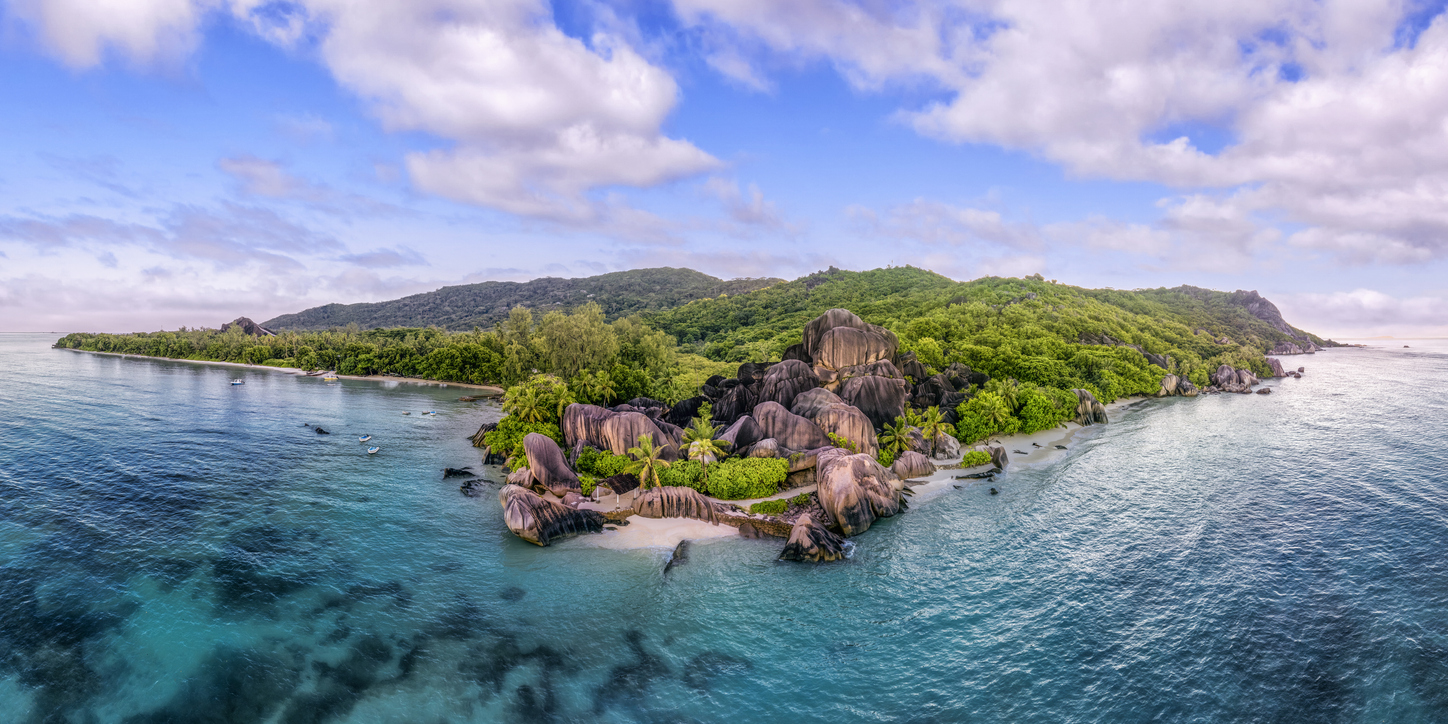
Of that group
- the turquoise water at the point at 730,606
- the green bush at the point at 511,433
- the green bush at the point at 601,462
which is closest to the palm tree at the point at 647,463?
the green bush at the point at 601,462

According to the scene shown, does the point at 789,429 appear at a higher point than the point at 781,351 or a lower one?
lower

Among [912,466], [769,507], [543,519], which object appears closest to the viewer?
[543,519]

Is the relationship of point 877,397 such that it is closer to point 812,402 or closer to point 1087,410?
point 812,402

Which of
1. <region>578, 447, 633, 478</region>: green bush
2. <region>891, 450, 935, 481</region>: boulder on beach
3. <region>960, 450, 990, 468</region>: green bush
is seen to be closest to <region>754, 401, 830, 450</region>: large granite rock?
<region>891, 450, 935, 481</region>: boulder on beach

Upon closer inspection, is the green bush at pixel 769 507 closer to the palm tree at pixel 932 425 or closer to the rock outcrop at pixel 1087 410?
the palm tree at pixel 932 425

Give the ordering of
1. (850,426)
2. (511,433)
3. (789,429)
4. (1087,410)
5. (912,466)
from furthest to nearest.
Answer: (1087,410) < (511,433) < (850,426) < (912,466) < (789,429)

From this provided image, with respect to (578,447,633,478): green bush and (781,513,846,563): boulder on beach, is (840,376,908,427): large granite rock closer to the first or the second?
(781,513,846,563): boulder on beach

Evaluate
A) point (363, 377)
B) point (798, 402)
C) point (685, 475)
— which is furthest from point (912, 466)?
point (363, 377)

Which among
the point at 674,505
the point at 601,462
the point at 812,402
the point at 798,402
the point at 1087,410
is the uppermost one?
the point at 812,402
